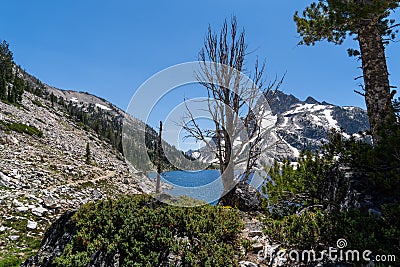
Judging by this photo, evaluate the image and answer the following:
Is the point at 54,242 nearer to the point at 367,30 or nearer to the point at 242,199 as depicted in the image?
the point at 242,199

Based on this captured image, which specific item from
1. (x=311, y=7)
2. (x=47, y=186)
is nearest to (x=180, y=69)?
(x=311, y=7)

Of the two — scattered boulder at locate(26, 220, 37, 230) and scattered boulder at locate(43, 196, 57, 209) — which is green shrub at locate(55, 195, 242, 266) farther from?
scattered boulder at locate(43, 196, 57, 209)

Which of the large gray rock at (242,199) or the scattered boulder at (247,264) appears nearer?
the scattered boulder at (247,264)

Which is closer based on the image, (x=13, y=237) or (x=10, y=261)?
(x=10, y=261)

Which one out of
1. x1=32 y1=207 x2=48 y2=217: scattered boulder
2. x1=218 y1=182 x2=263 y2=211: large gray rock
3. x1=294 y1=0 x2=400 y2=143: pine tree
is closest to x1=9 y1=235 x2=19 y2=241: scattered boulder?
x1=32 y1=207 x2=48 y2=217: scattered boulder

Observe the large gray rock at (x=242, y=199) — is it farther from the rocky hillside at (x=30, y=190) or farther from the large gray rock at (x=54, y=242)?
the rocky hillside at (x=30, y=190)

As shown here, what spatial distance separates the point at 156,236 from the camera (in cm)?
512

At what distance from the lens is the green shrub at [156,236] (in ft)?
15.3

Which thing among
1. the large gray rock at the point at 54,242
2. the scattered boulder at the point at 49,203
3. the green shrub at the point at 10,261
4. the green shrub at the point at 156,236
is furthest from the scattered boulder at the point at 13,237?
the green shrub at the point at 156,236

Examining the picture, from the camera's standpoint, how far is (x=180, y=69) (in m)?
8.10

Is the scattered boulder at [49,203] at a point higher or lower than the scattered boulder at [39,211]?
higher

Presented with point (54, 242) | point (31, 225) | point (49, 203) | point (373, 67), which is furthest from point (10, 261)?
point (373, 67)

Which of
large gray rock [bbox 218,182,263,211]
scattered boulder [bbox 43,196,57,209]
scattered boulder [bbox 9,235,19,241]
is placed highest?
large gray rock [bbox 218,182,263,211]

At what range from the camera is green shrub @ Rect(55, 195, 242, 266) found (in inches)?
183
